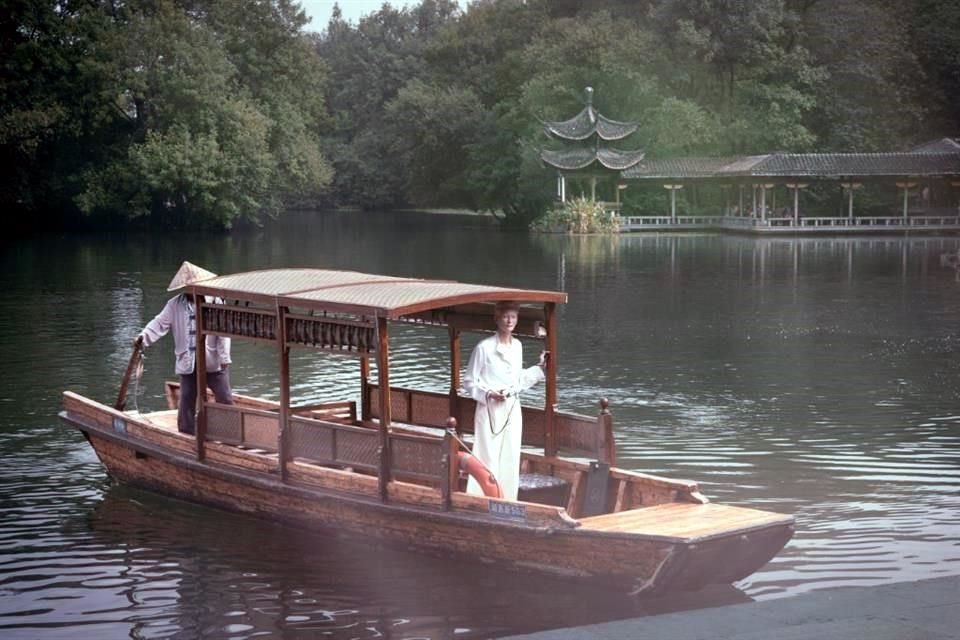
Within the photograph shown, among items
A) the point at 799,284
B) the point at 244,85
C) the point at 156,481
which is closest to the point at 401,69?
the point at 244,85

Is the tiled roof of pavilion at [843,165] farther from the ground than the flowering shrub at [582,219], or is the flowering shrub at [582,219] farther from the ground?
the tiled roof of pavilion at [843,165]

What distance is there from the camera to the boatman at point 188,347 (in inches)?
484

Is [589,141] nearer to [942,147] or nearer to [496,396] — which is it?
[942,147]

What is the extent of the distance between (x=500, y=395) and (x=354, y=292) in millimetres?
1506

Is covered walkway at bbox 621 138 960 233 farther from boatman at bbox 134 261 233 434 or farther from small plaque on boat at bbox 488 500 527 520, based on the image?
small plaque on boat at bbox 488 500 527 520

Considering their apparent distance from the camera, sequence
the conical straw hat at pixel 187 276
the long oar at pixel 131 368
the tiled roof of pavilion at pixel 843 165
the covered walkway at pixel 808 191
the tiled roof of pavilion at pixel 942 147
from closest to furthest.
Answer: the conical straw hat at pixel 187 276
the long oar at pixel 131 368
the tiled roof of pavilion at pixel 843 165
the covered walkway at pixel 808 191
the tiled roof of pavilion at pixel 942 147

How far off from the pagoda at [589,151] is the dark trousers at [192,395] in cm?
4880

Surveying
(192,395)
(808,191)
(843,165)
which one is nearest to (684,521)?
(192,395)

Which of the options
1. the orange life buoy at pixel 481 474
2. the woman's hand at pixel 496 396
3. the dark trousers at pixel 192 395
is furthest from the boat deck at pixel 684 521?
the dark trousers at pixel 192 395

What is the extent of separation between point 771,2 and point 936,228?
14301 mm

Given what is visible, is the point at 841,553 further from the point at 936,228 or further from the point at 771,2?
the point at 771,2

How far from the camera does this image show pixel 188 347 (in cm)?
1228

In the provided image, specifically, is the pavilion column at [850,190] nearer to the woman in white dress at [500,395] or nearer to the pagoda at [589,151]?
the pagoda at [589,151]

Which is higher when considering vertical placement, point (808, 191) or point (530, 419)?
point (808, 191)
